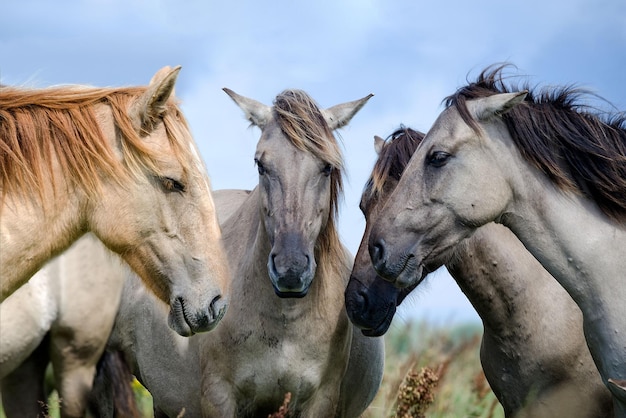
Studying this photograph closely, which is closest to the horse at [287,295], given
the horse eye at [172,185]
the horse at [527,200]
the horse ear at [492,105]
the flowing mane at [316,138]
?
the flowing mane at [316,138]

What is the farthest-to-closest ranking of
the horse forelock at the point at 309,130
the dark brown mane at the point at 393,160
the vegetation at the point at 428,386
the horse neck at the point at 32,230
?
1. the dark brown mane at the point at 393,160
2. the horse forelock at the point at 309,130
3. the vegetation at the point at 428,386
4. the horse neck at the point at 32,230

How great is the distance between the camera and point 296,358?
5.63m

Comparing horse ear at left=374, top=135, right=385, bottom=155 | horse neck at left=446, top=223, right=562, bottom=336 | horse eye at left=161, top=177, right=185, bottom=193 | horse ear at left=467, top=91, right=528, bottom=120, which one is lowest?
horse neck at left=446, top=223, right=562, bottom=336

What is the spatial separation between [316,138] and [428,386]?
173 centimetres

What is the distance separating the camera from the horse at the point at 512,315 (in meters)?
5.50

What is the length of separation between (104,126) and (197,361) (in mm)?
2486

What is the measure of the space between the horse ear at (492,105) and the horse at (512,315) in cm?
86

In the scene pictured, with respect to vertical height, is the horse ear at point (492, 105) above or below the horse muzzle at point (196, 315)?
above

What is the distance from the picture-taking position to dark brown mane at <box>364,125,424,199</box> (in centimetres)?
587

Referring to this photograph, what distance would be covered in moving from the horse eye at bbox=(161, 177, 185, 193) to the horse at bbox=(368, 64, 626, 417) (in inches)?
54.9

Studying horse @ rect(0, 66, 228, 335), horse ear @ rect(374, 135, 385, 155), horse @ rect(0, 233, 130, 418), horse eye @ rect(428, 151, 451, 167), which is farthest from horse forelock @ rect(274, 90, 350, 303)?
horse @ rect(0, 233, 130, 418)

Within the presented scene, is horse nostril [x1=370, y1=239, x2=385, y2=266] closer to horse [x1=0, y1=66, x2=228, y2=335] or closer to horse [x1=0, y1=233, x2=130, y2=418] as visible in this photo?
horse [x1=0, y1=66, x2=228, y2=335]

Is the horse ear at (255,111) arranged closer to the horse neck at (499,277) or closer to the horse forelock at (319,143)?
the horse forelock at (319,143)

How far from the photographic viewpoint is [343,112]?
20.1 ft
